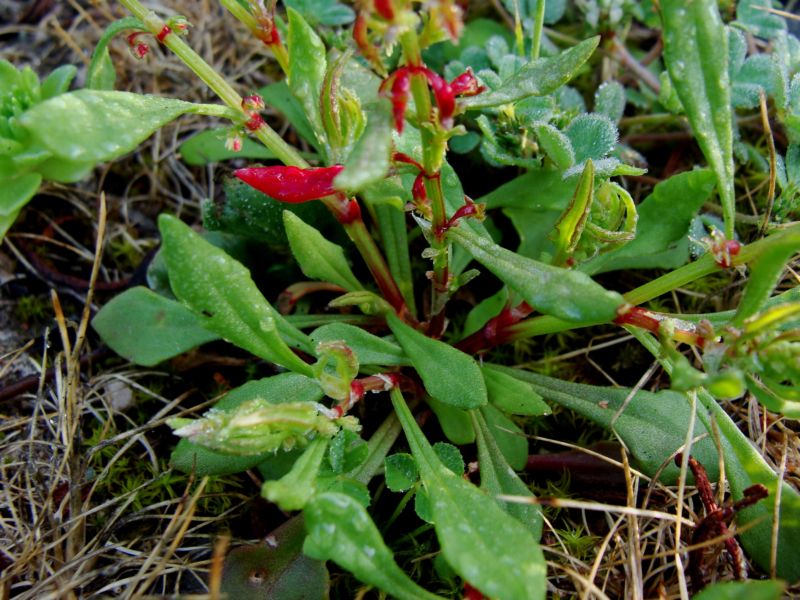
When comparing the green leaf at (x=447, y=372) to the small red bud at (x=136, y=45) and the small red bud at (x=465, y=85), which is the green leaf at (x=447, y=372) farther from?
the small red bud at (x=136, y=45)

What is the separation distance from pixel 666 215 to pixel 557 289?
671 mm

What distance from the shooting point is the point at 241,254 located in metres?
2.46

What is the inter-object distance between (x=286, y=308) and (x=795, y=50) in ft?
6.06

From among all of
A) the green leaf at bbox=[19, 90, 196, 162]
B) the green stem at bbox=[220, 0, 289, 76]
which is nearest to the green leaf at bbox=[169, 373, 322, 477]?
the green leaf at bbox=[19, 90, 196, 162]

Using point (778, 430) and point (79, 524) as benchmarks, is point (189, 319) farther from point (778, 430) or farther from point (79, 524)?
point (778, 430)

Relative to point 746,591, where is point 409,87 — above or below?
above

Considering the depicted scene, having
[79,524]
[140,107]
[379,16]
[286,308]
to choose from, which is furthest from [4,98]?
[379,16]

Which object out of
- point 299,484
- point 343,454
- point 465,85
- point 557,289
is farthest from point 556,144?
point 299,484

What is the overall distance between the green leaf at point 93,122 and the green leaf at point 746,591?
5.13 feet

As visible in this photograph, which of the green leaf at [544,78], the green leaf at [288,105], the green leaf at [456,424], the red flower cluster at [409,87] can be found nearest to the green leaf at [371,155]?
the red flower cluster at [409,87]

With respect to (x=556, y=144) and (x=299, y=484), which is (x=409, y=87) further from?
(x=299, y=484)

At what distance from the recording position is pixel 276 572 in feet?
5.95

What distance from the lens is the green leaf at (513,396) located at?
1.81 metres

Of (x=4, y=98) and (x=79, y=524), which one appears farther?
(x=4, y=98)
